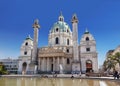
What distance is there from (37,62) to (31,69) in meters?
3.62

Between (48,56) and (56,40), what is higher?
(56,40)

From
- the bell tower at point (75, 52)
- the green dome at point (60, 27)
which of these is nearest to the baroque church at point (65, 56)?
the bell tower at point (75, 52)

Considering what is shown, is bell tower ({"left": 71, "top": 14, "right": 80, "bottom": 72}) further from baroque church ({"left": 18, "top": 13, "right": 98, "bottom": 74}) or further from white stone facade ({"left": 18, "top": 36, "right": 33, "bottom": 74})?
white stone facade ({"left": 18, "top": 36, "right": 33, "bottom": 74})

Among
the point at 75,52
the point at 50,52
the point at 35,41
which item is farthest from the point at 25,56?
the point at 75,52

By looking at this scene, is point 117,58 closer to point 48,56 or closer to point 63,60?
point 63,60

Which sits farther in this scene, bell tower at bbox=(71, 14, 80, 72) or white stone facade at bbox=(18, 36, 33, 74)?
white stone facade at bbox=(18, 36, 33, 74)

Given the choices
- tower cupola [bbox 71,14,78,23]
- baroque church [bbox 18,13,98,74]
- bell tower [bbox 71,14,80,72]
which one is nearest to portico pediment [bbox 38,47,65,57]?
baroque church [bbox 18,13,98,74]

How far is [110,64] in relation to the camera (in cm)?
4034

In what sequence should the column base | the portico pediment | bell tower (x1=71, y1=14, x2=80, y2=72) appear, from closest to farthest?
the column base
bell tower (x1=71, y1=14, x2=80, y2=72)
the portico pediment

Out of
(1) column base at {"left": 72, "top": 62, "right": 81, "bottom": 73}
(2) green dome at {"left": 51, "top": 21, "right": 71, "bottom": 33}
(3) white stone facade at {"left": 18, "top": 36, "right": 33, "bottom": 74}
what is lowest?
(1) column base at {"left": 72, "top": 62, "right": 81, "bottom": 73}

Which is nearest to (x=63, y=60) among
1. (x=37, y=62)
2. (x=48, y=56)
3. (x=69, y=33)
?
(x=48, y=56)

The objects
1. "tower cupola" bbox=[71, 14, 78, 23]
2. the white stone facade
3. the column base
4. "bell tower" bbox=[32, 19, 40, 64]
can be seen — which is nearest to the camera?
the column base

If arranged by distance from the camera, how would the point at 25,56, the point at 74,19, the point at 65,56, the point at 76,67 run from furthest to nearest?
the point at 25,56
the point at 65,56
the point at 74,19
the point at 76,67

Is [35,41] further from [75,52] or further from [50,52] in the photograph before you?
[75,52]
